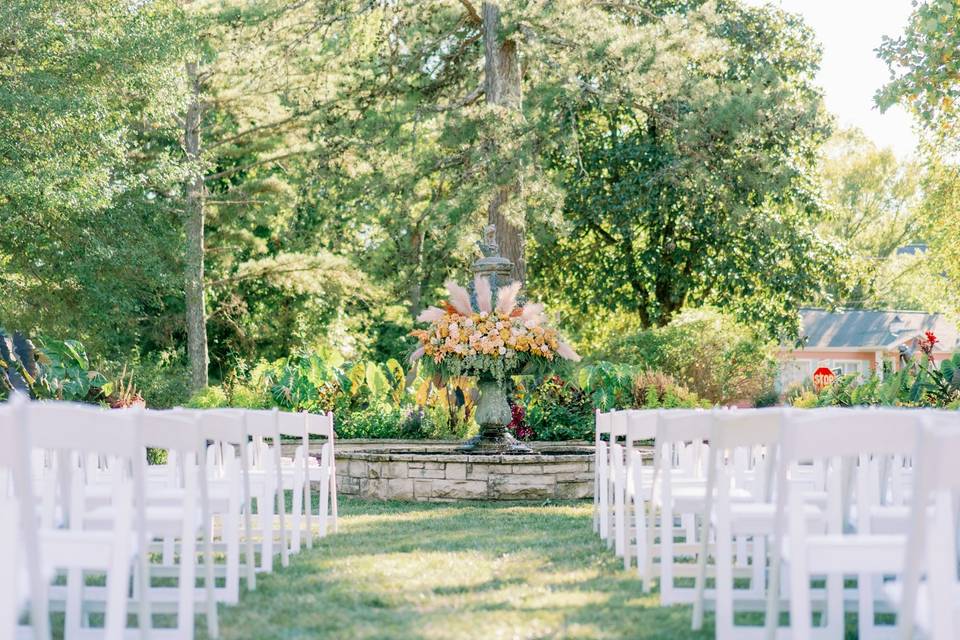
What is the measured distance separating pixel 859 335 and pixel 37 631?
3471cm

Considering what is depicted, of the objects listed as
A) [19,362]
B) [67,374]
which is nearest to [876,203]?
[67,374]

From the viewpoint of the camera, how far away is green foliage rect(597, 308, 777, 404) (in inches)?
650

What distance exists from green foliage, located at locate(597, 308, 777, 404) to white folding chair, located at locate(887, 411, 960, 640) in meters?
13.0

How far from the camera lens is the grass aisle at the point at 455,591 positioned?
441cm

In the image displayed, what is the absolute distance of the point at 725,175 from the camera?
17.7 metres

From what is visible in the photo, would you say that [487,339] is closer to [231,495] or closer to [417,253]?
[231,495]

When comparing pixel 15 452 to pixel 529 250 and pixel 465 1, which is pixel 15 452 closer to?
pixel 465 1

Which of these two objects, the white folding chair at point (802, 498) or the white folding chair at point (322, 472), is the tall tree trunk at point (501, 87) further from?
the white folding chair at point (802, 498)

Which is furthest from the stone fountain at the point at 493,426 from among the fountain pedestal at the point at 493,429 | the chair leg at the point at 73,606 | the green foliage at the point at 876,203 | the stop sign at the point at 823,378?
the green foliage at the point at 876,203

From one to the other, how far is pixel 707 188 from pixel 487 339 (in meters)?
9.25

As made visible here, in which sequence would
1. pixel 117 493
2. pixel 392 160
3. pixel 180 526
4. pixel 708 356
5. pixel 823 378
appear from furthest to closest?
pixel 392 160, pixel 708 356, pixel 823 378, pixel 180 526, pixel 117 493

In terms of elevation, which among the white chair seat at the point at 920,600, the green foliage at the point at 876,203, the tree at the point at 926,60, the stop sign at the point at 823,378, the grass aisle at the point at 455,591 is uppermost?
the green foliage at the point at 876,203

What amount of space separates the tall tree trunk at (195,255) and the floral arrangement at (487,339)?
1144 centimetres

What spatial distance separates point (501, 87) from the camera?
16938mm
